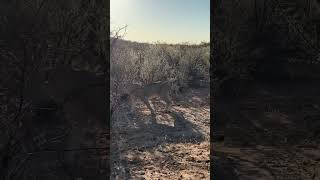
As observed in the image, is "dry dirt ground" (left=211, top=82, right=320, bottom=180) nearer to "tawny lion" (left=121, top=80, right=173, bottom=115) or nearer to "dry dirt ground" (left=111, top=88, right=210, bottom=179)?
"dry dirt ground" (left=111, top=88, right=210, bottom=179)

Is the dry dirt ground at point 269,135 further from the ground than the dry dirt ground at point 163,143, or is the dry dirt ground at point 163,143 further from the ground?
the dry dirt ground at point 269,135

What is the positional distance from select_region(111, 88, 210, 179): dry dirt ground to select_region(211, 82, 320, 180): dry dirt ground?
2.25m

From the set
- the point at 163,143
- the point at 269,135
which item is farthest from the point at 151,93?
the point at 269,135

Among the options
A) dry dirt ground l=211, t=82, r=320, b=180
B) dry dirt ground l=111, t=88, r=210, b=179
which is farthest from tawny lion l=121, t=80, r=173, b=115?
dry dirt ground l=211, t=82, r=320, b=180

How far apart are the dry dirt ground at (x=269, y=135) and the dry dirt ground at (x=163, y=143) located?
2246 millimetres

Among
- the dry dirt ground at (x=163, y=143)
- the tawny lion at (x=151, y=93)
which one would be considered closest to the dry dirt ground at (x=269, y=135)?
the dry dirt ground at (x=163, y=143)

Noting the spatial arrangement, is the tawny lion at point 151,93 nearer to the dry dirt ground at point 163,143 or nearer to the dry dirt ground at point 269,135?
the dry dirt ground at point 163,143

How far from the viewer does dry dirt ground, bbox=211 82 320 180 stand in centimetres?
312

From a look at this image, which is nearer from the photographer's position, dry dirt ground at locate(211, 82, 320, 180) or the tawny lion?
dry dirt ground at locate(211, 82, 320, 180)

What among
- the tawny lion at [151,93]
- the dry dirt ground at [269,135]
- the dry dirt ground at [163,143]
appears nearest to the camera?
the dry dirt ground at [269,135]

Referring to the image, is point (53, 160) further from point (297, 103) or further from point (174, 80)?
point (174, 80)

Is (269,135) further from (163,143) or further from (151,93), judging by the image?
(151,93)

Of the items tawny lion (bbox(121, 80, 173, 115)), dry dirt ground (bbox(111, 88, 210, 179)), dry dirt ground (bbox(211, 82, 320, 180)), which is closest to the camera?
dry dirt ground (bbox(211, 82, 320, 180))

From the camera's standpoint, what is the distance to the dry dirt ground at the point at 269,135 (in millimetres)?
3121
